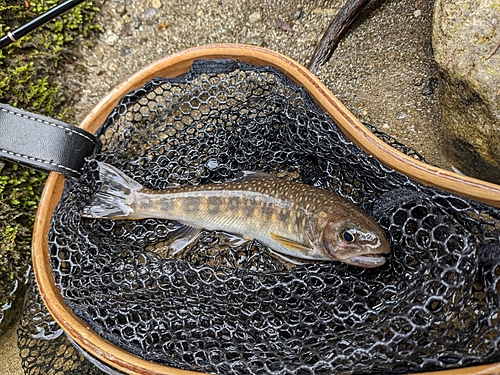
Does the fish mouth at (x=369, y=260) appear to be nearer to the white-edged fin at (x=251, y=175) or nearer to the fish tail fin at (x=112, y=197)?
the white-edged fin at (x=251, y=175)

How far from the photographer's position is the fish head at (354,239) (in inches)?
80.7

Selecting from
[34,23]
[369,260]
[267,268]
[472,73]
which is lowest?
[267,268]

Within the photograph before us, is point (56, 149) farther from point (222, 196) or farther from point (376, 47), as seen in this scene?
point (376, 47)

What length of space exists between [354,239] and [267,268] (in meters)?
0.57

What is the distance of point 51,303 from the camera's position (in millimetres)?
2117

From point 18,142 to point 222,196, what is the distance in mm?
1094

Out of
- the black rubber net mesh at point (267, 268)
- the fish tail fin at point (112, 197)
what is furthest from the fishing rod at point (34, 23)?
the fish tail fin at point (112, 197)

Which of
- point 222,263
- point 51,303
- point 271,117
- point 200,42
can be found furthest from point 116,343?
point 200,42

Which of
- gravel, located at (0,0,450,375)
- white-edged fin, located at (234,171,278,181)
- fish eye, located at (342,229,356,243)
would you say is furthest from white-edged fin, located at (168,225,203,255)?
gravel, located at (0,0,450,375)

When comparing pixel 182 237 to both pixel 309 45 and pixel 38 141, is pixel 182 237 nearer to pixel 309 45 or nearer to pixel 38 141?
pixel 38 141

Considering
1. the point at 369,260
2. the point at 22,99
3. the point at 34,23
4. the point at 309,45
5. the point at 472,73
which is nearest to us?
the point at 369,260

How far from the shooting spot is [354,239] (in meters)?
2.08

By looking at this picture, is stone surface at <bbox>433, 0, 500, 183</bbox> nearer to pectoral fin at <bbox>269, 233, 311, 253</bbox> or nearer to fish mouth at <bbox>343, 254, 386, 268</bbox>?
fish mouth at <bbox>343, 254, 386, 268</bbox>

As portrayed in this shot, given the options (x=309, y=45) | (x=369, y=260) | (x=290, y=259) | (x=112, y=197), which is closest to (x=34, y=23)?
(x=112, y=197)
